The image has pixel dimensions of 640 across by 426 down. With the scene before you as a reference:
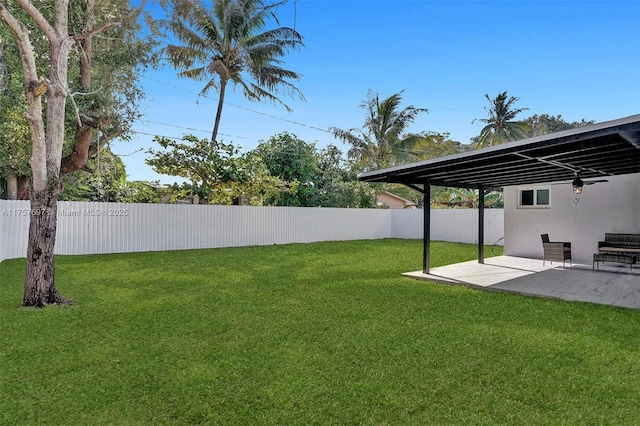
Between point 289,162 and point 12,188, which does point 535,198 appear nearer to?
point 289,162

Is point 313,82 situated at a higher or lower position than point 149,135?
higher

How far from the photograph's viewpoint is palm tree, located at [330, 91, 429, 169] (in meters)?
21.7

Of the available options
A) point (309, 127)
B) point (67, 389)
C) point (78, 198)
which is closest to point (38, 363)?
point (67, 389)

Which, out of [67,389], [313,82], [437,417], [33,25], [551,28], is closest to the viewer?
[437,417]

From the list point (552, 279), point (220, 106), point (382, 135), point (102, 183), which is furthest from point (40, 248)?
point (382, 135)

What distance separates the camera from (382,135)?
71.3 ft

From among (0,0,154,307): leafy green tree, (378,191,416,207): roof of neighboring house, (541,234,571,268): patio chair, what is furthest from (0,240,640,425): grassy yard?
(378,191,416,207): roof of neighboring house

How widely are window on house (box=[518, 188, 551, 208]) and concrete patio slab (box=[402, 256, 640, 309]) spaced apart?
2116 millimetres

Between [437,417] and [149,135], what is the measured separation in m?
14.7

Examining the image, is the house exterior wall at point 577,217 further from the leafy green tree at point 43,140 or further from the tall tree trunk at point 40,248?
the tall tree trunk at point 40,248

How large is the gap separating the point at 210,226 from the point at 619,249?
39.8 ft

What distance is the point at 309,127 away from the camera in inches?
873

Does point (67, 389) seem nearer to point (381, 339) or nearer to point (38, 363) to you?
point (38, 363)

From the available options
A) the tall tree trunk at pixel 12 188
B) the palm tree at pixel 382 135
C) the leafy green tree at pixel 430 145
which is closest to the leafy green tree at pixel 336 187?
the palm tree at pixel 382 135
